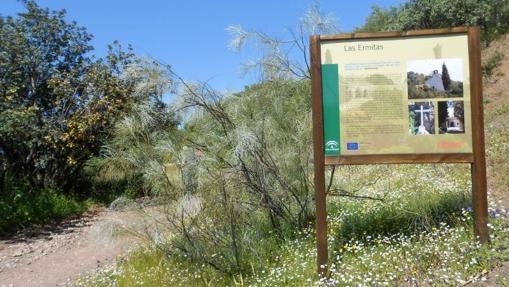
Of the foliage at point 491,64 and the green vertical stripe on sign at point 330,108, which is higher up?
the foliage at point 491,64

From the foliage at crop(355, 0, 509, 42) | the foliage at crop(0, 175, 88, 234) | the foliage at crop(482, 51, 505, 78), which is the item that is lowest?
the foliage at crop(0, 175, 88, 234)

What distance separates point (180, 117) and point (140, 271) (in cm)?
186

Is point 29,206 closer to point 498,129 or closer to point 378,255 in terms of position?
point 378,255

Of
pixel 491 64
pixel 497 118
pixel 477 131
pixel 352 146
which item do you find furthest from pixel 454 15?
pixel 352 146

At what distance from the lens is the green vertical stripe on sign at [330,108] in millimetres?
4680

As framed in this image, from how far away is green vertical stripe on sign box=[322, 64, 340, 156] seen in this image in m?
4.68

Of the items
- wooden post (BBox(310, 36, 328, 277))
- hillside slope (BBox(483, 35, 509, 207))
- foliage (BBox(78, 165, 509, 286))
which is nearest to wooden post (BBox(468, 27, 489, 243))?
foliage (BBox(78, 165, 509, 286))

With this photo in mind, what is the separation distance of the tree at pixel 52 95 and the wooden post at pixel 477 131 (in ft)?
28.3

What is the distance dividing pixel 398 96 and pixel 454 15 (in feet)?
58.8

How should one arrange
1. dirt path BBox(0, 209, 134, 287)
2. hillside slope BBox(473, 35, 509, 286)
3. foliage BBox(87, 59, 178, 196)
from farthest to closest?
dirt path BBox(0, 209, 134, 287) → hillside slope BBox(473, 35, 509, 286) → foliage BBox(87, 59, 178, 196)

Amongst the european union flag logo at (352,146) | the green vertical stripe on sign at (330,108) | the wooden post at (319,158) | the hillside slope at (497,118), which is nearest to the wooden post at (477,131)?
the european union flag logo at (352,146)

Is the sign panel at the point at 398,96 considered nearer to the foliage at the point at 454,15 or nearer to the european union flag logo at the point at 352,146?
the european union flag logo at the point at 352,146

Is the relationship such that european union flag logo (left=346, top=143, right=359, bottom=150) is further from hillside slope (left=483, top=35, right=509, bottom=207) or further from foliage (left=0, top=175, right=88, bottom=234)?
foliage (left=0, top=175, right=88, bottom=234)

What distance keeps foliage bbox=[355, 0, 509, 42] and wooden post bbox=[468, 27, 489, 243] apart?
51.7ft
